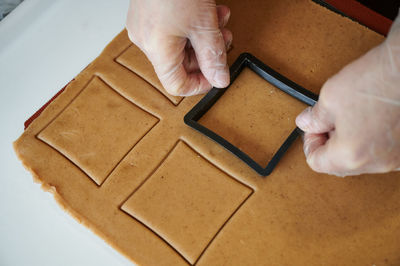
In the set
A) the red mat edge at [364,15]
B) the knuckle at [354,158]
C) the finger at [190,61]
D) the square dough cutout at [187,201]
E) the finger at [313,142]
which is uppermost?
the finger at [190,61]

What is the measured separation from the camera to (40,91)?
2.13 metres

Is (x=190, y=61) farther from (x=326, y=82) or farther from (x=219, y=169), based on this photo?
(x=326, y=82)

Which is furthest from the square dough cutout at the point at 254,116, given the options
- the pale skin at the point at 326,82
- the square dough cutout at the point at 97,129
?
the square dough cutout at the point at 97,129

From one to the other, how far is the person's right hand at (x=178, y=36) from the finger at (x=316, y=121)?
0.38 meters

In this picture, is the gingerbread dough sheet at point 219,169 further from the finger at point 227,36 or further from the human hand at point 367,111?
the human hand at point 367,111

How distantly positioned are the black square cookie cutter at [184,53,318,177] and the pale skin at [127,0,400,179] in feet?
0.22

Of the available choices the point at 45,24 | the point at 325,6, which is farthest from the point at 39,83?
the point at 325,6

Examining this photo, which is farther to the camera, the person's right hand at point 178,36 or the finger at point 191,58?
the finger at point 191,58

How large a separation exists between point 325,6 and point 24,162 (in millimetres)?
1715

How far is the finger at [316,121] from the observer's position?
1.31m

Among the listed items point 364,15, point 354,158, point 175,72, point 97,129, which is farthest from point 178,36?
point 364,15

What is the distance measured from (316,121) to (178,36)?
666mm

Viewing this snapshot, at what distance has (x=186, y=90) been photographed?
162cm

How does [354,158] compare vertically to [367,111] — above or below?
below
